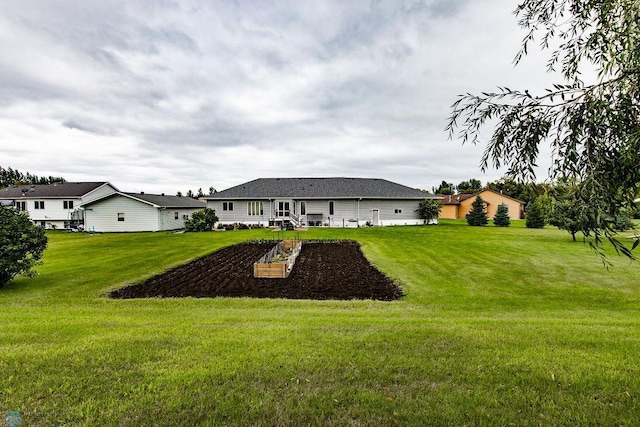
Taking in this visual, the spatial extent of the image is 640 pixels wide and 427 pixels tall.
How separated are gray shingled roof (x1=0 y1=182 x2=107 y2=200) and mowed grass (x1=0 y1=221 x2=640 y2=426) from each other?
37.5m

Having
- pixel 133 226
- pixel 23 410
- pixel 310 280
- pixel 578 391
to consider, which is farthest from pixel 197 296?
pixel 133 226

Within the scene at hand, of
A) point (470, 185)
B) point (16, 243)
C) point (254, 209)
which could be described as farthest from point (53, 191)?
point (470, 185)

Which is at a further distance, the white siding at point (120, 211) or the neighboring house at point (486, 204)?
the neighboring house at point (486, 204)

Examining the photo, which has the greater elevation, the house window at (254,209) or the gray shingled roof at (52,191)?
the gray shingled roof at (52,191)

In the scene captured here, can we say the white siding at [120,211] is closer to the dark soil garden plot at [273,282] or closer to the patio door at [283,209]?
the patio door at [283,209]

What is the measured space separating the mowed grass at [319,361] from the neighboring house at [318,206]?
26189 mm

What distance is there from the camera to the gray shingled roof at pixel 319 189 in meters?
34.5

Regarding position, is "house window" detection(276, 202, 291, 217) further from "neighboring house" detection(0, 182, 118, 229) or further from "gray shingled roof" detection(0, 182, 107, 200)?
"gray shingled roof" detection(0, 182, 107, 200)

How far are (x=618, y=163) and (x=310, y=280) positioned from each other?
28.8 feet

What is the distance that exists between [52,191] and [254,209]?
1040 inches

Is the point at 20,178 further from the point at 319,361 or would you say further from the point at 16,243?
the point at 319,361

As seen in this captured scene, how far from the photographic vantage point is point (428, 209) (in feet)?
116

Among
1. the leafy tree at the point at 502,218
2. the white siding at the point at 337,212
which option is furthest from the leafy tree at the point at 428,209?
the leafy tree at the point at 502,218

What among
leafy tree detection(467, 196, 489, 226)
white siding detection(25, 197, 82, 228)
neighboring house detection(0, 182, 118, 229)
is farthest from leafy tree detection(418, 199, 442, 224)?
white siding detection(25, 197, 82, 228)
